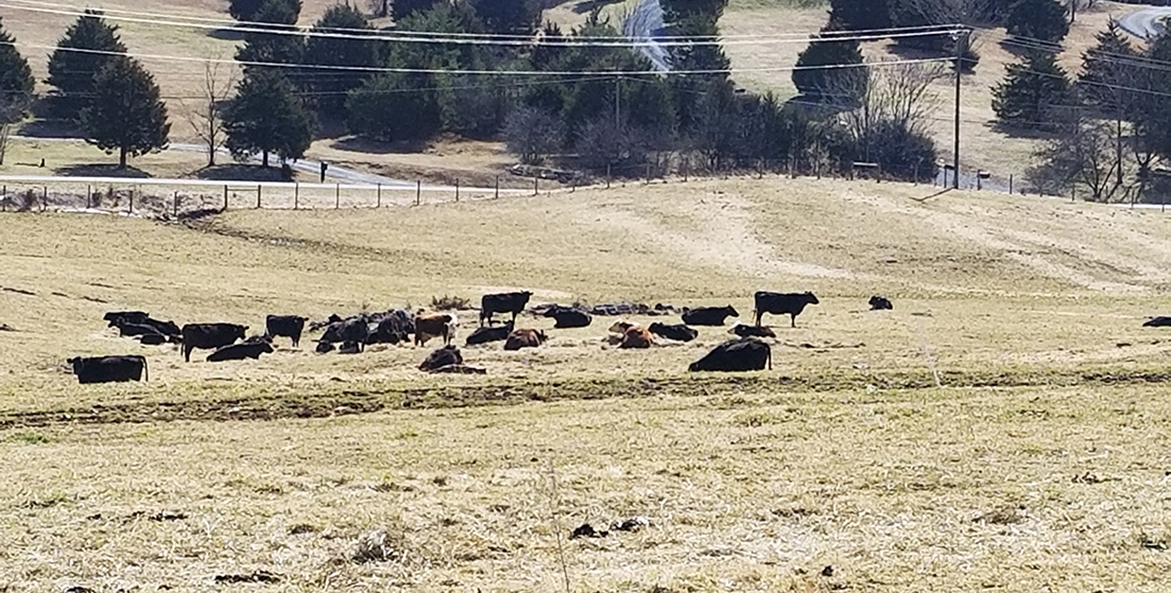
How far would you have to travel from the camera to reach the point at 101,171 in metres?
77.1

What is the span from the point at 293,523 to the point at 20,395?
40.1 ft

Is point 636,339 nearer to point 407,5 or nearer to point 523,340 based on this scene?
point 523,340

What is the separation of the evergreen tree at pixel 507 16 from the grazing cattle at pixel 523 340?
4031 inches

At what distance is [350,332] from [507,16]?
4103 inches

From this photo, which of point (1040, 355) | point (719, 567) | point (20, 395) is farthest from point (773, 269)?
point (719, 567)

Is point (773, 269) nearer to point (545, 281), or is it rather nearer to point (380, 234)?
point (545, 281)

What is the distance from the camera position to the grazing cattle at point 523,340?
3212 cm

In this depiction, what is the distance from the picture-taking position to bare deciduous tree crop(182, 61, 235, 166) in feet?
287

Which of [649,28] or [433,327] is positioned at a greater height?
[649,28]

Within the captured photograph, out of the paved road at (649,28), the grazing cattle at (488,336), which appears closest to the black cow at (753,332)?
the grazing cattle at (488,336)

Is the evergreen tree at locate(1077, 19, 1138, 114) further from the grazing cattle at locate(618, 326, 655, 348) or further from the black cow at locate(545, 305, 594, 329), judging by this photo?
the grazing cattle at locate(618, 326, 655, 348)

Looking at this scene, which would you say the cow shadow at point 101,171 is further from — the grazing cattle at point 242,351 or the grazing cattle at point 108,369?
the grazing cattle at point 108,369

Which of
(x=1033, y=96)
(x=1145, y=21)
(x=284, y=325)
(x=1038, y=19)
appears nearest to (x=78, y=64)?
(x=1033, y=96)

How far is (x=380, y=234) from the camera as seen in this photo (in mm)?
60688
